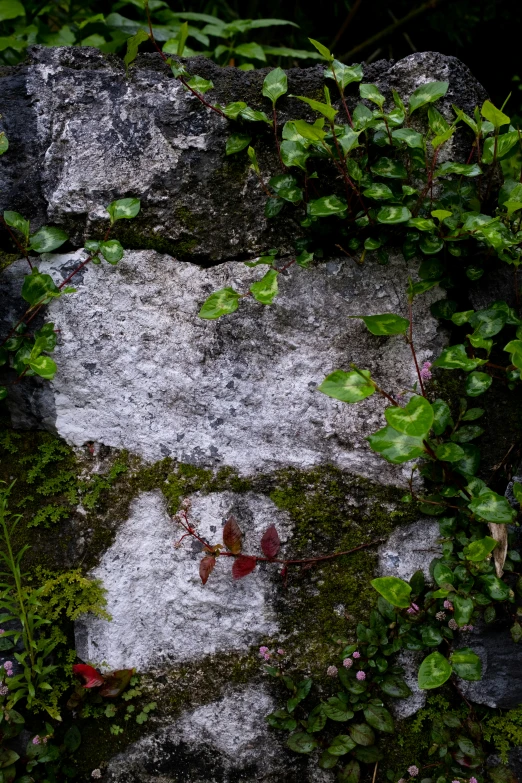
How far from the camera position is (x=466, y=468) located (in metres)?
1.57

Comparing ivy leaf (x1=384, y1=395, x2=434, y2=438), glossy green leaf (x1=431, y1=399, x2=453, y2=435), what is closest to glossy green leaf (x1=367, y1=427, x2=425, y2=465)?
ivy leaf (x1=384, y1=395, x2=434, y2=438)

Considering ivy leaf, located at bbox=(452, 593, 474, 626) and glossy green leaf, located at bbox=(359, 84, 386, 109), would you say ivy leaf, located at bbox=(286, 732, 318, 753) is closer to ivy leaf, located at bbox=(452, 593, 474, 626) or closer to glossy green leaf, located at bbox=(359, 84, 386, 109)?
ivy leaf, located at bbox=(452, 593, 474, 626)

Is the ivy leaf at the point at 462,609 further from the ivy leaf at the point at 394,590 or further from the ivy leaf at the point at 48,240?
the ivy leaf at the point at 48,240

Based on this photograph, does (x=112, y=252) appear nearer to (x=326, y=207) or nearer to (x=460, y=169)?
(x=326, y=207)

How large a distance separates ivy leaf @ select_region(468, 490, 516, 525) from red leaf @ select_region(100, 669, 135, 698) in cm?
100

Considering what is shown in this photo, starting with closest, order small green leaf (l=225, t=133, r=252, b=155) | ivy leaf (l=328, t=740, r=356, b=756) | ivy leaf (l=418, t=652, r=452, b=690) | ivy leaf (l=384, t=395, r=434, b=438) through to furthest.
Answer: ivy leaf (l=384, t=395, r=434, b=438), ivy leaf (l=418, t=652, r=452, b=690), ivy leaf (l=328, t=740, r=356, b=756), small green leaf (l=225, t=133, r=252, b=155)

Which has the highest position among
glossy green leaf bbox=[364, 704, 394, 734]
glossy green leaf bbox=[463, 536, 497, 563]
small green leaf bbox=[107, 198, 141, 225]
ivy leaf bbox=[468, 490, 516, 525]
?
small green leaf bbox=[107, 198, 141, 225]

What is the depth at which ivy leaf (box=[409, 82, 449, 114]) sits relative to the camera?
155 centimetres

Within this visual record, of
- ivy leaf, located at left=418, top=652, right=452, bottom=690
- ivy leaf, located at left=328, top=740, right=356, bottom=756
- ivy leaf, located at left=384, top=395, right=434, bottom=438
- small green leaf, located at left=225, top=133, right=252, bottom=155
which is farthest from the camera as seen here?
small green leaf, located at left=225, top=133, right=252, bottom=155

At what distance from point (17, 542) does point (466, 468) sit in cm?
123

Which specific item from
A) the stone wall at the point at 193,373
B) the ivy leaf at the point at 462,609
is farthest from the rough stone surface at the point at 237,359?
the ivy leaf at the point at 462,609

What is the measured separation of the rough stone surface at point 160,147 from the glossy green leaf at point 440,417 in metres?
0.61

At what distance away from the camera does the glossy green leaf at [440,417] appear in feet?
5.10

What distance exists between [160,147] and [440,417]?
1.05m
